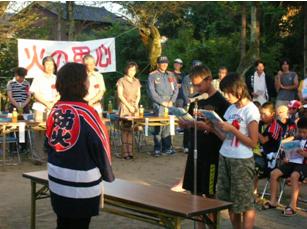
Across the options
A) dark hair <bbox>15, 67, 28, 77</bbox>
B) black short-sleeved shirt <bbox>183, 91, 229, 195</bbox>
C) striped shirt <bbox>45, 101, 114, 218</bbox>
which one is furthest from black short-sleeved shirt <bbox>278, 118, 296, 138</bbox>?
dark hair <bbox>15, 67, 28, 77</bbox>

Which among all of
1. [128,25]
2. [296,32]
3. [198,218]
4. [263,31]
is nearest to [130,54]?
[128,25]

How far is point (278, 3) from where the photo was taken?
74.6 ft

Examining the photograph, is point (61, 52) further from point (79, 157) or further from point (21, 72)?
point (79, 157)

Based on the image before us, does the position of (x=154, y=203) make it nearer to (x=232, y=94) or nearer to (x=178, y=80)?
(x=232, y=94)

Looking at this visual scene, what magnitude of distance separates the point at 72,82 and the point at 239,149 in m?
1.63

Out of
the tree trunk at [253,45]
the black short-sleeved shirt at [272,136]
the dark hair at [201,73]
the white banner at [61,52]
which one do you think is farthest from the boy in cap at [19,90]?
the tree trunk at [253,45]

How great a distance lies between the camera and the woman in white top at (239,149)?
13.8 ft

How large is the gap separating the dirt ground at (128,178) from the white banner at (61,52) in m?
2.45

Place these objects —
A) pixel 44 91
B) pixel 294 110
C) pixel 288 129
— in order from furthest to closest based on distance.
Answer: pixel 44 91
pixel 294 110
pixel 288 129

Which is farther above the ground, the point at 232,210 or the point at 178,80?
the point at 178,80

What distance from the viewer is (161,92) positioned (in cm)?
1002

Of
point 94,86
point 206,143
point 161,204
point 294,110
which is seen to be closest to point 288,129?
point 294,110

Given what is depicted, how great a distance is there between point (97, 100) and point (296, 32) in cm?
Answer: 1449

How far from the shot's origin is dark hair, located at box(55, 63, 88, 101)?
340 cm
